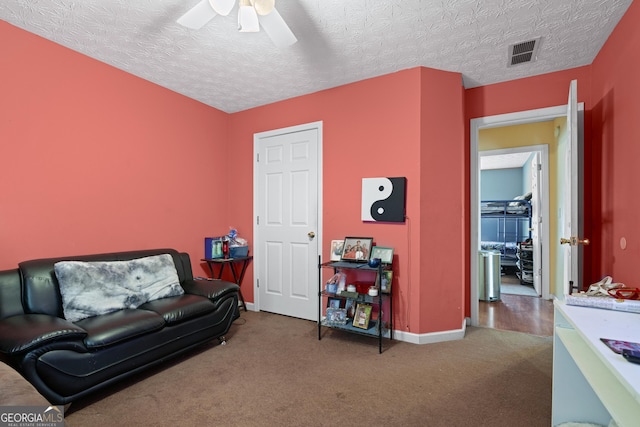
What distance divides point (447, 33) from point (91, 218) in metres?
3.35

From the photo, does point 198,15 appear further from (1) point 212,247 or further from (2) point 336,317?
(2) point 336,317

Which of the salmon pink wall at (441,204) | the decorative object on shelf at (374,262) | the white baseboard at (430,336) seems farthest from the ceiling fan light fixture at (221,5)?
the white baseboard at (430,336)

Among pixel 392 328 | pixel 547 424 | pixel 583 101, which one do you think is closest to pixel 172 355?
pixel 392 328

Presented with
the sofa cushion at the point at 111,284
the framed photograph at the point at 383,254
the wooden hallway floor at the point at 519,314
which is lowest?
the wooden hallway floor at the point at 519,314

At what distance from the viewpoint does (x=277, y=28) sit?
1.98 m

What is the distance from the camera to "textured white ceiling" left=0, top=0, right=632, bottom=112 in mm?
2049

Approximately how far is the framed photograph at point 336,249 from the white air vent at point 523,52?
2.25m

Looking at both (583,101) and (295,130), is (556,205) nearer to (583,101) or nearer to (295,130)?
(583,101)

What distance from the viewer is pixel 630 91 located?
1.98m

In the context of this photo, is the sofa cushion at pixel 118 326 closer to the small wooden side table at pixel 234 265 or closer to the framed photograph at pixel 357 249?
the small wooden side table at pixel 234 265

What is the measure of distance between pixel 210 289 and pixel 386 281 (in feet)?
5.32

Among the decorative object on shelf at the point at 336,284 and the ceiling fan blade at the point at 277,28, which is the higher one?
the ceiling fan blade at the point at 277,28

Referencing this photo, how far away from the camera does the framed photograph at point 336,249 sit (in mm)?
3170

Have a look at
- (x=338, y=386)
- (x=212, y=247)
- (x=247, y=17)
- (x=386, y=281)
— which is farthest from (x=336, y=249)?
(x=247, y=17)
